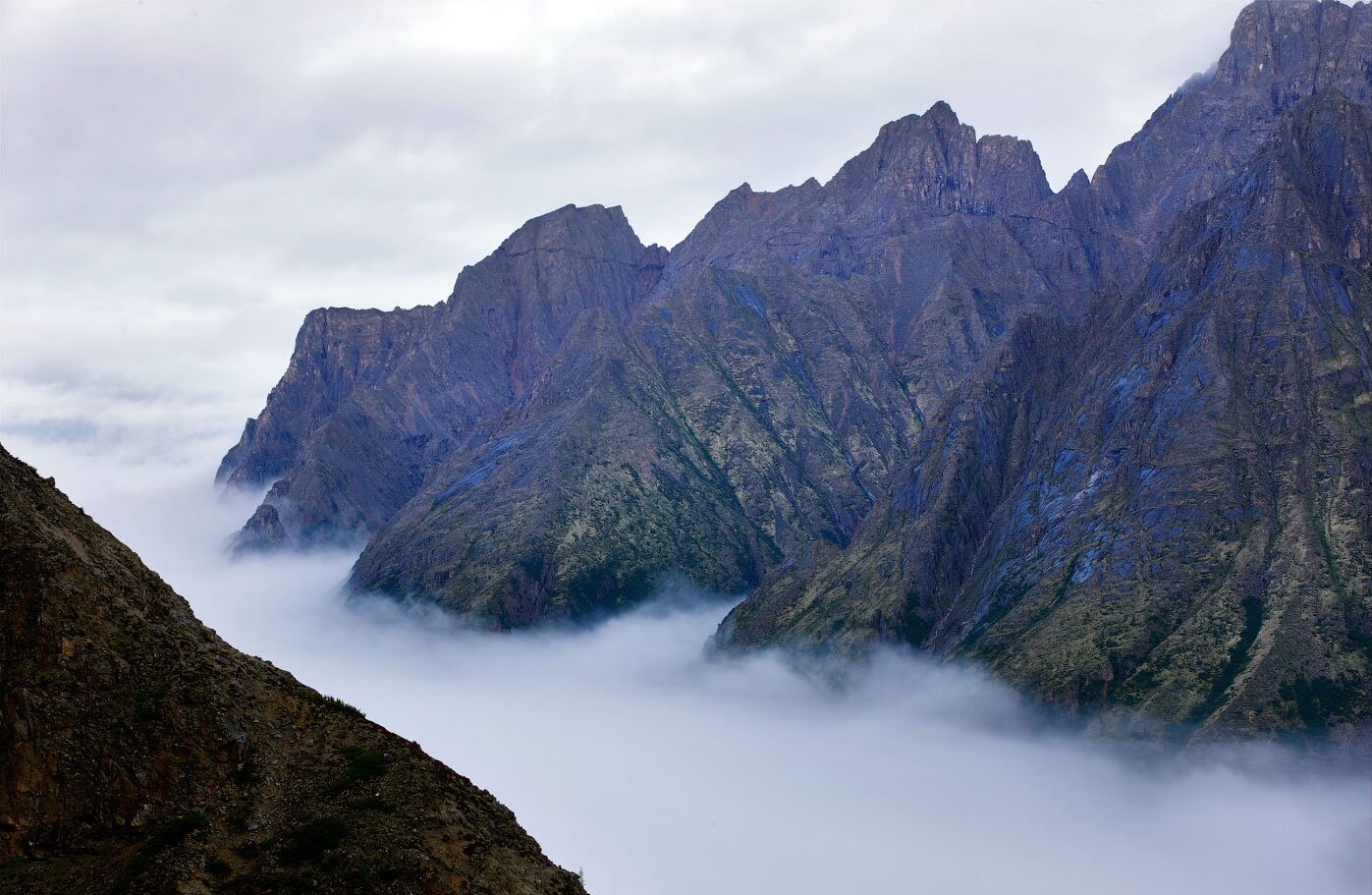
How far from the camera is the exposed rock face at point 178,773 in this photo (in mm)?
70812

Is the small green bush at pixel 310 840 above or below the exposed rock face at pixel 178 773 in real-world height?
below

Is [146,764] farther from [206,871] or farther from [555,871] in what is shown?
[555,871]

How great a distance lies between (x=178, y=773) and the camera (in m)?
75.2

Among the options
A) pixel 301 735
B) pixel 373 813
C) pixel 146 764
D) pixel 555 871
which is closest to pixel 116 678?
pixel 146 764

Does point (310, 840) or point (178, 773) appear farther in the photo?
point (178, 773)

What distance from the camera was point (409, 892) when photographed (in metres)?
71.5

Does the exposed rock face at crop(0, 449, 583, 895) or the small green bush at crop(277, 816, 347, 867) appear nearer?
the exposed rock face at crop(0, 449, 583, 895)

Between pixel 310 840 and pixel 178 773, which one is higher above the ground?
pixel 178 773

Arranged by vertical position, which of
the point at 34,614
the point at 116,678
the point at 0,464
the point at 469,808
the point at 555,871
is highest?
the point at 0,464

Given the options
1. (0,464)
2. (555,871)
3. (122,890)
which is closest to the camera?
(122,890)

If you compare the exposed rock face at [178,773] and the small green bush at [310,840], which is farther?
the small green bush at [310,840]

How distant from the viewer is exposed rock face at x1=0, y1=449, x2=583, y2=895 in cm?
7081

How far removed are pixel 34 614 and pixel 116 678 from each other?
6.26 m

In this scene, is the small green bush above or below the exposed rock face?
below
